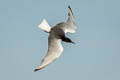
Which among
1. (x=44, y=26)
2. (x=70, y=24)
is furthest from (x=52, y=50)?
(x=70, y=24)

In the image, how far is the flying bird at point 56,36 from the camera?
12.6m

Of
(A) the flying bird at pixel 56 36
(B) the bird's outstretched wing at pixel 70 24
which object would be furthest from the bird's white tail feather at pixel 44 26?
(B) the bird's outstretched wing at pixel 70 24

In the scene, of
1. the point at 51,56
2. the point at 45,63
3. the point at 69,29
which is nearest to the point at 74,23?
the point at 69,29

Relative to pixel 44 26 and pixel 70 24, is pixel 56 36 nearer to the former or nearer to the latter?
pixel 44 26

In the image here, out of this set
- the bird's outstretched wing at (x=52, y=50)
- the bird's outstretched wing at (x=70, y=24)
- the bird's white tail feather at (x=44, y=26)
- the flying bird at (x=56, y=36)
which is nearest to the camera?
the bird's outstretched wing at (x=52, y=50)

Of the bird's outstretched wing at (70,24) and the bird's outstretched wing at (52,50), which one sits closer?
the bird's outstretched wing at (52,50)

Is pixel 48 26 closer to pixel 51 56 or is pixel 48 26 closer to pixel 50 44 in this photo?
pixel 50 44

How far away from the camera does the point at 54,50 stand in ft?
45.1

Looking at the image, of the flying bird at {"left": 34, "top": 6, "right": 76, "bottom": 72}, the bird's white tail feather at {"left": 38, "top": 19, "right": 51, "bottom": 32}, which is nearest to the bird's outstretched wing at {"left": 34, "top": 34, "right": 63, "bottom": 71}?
the flying bird at {"left": 34, "top": 6, "right": 76, "bottom": 72}

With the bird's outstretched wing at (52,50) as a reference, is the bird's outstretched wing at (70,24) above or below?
above

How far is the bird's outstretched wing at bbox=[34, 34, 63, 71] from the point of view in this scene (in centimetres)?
1190

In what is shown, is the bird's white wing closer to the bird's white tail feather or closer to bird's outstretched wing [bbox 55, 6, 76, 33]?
bird's outstretched wing [bbox 55, 6, 76, 33]

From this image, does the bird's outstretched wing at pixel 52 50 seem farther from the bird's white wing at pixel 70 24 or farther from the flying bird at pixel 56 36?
the bird's white wing at pixel 70 24

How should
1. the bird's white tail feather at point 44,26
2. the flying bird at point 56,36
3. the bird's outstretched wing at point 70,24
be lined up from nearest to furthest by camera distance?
the flying bird at point 56,36, the bird's white tail feather at point 44,26, the bird's outstretched wing at point 70,24
